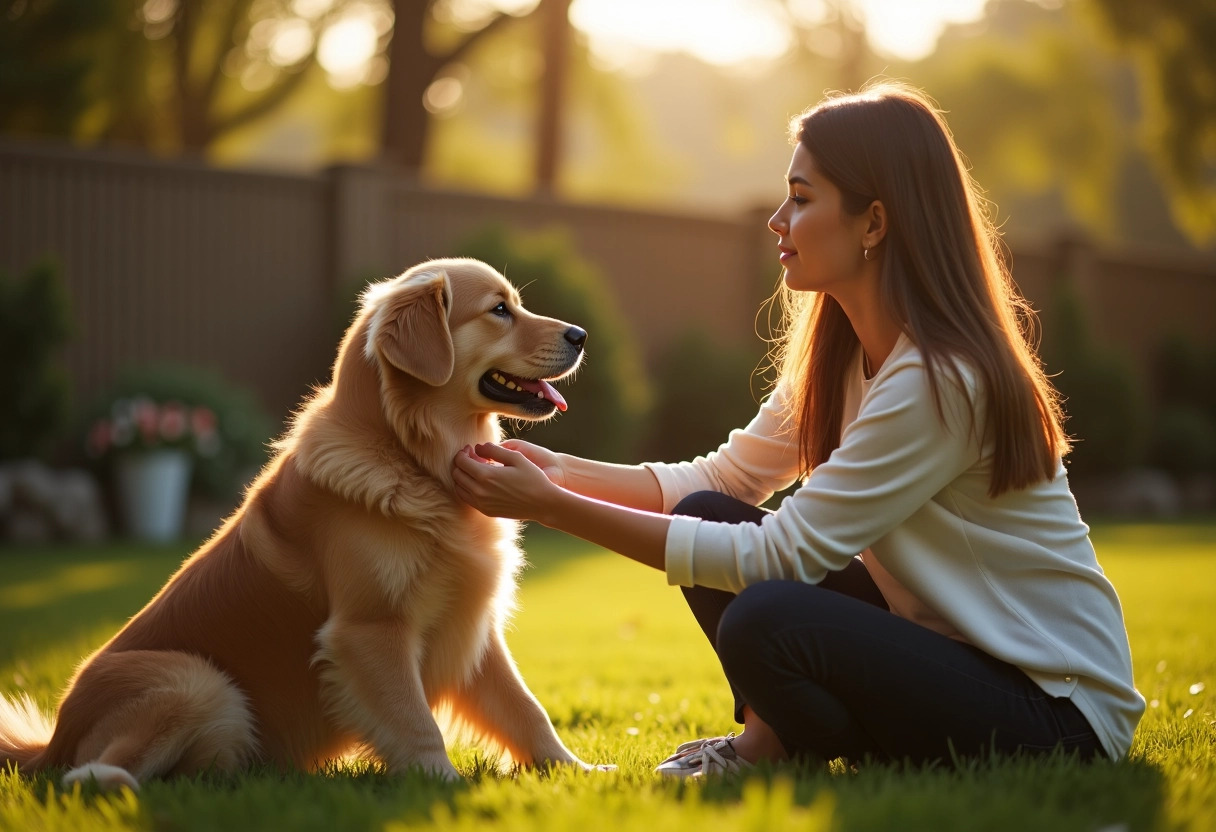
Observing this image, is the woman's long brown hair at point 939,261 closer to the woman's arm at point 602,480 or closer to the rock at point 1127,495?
the woman's arm at point 602,480

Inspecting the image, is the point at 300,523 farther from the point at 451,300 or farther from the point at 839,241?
the point at 839,241

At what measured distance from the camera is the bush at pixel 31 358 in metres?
8.48

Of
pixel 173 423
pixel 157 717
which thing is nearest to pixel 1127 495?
pixel 173 423

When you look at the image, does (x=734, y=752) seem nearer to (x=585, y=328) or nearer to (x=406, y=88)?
(x=585, y=328)

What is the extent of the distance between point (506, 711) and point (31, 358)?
7039 millimetres

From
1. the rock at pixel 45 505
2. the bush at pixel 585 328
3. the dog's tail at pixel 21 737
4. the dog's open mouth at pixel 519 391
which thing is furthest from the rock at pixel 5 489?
the dog's open mouth at pixel 519 391

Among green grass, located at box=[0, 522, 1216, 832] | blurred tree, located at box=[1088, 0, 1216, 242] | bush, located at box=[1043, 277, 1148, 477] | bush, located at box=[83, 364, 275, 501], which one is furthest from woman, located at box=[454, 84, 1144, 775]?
blurred tree, located at box=[1088, 0, 1216, 242]

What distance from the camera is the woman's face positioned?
2562 mm

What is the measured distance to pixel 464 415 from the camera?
3100 mm

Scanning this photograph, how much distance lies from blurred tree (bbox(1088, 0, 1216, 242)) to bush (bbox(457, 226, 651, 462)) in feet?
39.4

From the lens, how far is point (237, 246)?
10109 millimetres

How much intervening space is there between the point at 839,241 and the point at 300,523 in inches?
58.1

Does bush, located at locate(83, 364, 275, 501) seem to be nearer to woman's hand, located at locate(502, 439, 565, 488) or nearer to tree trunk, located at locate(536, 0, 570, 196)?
tree trunk, located at locate(536, 0, 570, 196)

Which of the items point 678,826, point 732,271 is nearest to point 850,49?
point 732,271
